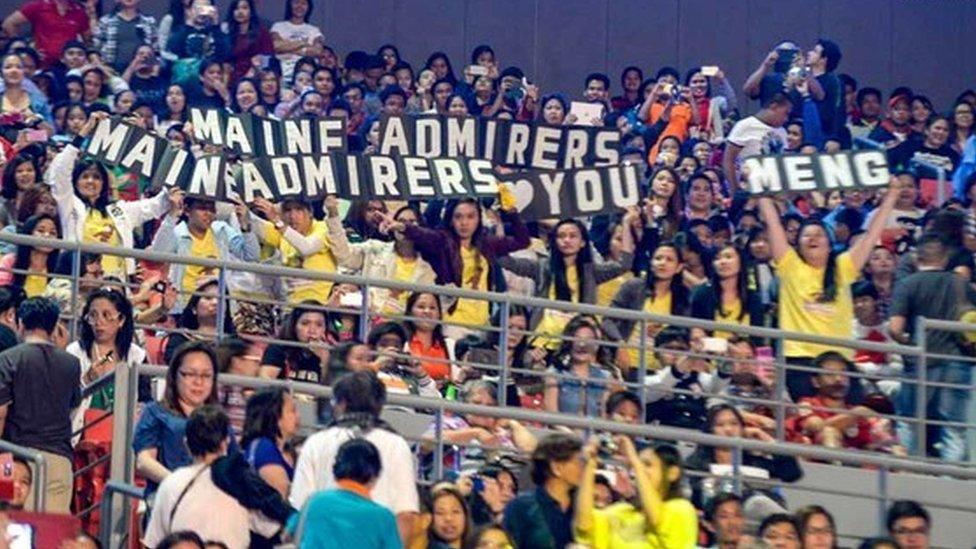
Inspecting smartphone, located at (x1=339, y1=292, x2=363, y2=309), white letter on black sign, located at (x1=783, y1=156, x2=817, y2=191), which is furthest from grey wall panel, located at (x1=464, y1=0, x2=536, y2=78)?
smartphone, located at (x1=339, y1=292, x2=363, y2=309)

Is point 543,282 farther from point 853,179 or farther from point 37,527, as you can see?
point 37,527

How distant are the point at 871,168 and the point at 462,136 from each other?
300 cm

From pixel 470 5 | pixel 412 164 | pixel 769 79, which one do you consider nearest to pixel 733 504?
pixel 412 164

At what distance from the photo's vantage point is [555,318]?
19.9 m

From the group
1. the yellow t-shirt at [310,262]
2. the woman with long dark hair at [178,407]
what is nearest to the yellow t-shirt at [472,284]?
the yellow t-shirt at [310,262]

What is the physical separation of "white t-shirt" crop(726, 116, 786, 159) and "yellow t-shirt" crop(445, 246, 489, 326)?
21.4 feet

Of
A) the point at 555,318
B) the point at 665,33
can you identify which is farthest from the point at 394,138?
the point at 665,33

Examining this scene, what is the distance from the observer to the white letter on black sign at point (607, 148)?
22062mm

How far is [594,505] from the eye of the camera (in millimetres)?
15117

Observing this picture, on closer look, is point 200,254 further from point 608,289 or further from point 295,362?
point 608,289

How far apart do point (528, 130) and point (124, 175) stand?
9.66ft

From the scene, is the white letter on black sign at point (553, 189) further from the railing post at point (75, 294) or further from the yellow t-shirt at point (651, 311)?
the railing post at point (75, 294)

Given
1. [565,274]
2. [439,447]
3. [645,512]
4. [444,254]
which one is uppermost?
[444,254]

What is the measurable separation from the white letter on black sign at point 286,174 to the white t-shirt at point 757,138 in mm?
6748
